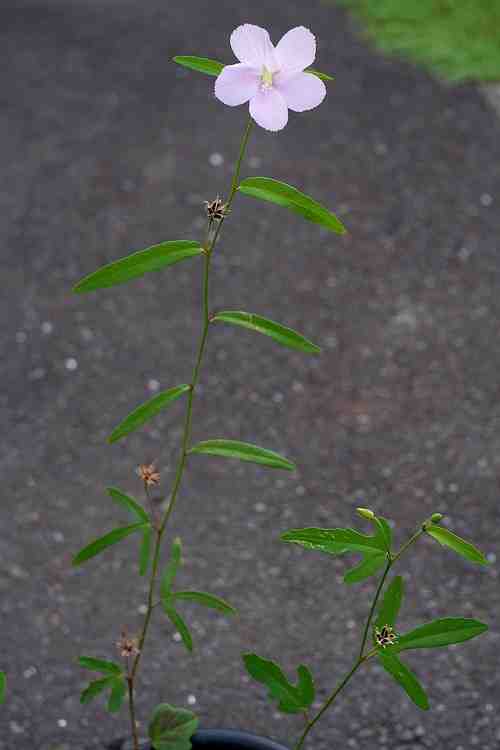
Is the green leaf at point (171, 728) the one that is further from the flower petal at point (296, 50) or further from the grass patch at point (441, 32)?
the grass patch at point (441, 32)

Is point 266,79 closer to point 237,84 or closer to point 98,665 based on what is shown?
point 237,84

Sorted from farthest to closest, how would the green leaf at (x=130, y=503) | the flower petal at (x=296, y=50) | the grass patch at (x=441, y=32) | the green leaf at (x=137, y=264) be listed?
the grass patch at (x=441, y=32)
the green leaf at (x=130, y=503)
the green leaf at (x=137, y=264)
the flower petal at (x=296, y=50)

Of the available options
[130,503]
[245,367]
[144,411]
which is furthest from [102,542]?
[245,367]

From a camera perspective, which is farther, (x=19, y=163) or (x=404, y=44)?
(x=404, y=44)

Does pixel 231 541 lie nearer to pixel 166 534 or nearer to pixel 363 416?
pixel 166 534

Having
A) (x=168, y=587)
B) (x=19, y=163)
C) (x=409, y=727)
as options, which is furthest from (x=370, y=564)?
(x=19, y=163)

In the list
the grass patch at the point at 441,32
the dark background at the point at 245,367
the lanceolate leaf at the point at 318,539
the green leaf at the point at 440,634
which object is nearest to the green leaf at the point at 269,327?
the lanceolate leaf at the point at 318,539
